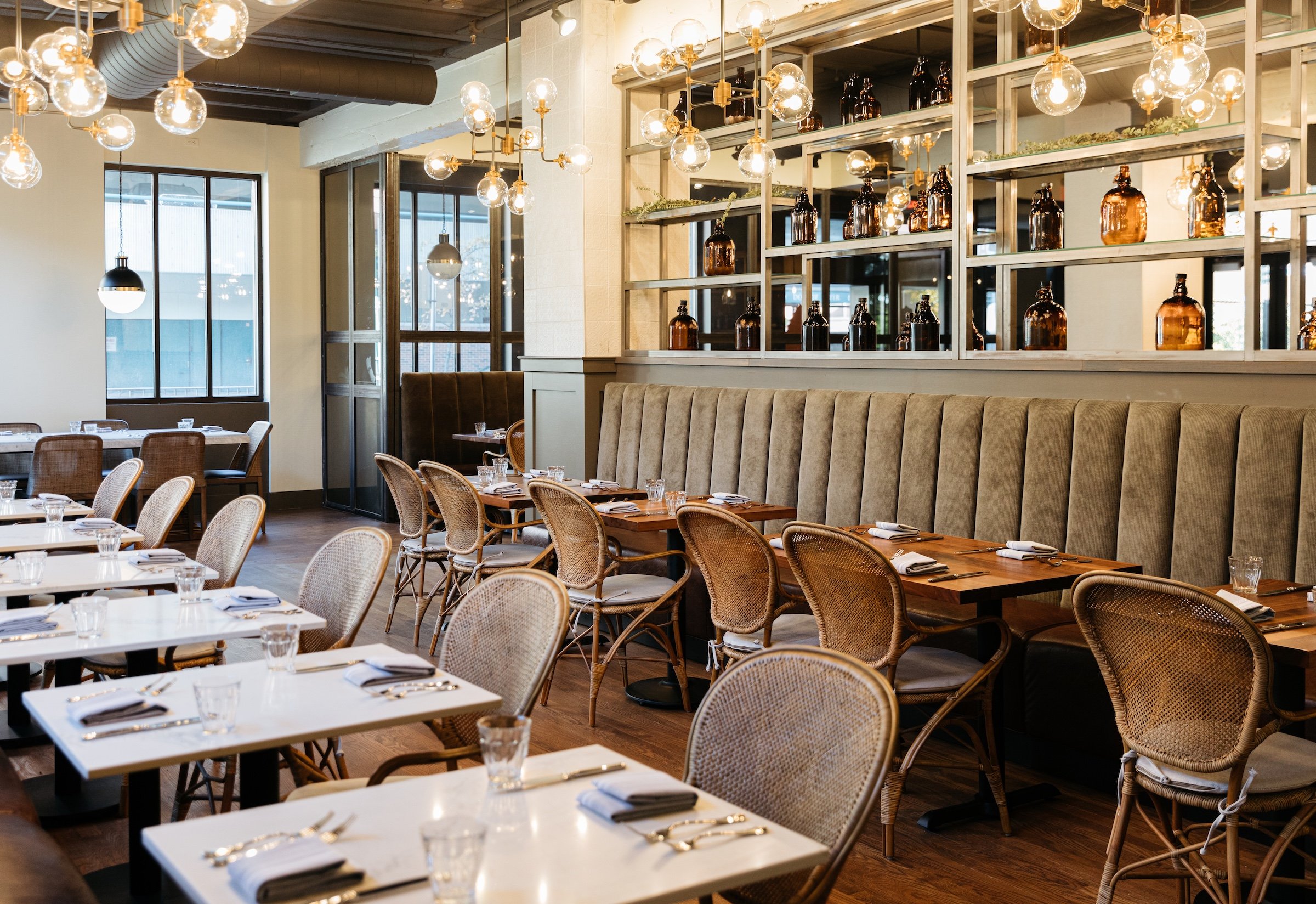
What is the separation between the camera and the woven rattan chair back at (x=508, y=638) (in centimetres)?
282

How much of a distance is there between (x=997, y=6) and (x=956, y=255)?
5.36 feet

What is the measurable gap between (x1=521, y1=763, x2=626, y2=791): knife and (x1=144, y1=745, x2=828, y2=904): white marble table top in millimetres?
19

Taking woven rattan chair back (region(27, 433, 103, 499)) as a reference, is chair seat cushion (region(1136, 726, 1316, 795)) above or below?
below

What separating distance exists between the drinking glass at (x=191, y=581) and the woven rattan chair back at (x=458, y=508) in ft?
7.64

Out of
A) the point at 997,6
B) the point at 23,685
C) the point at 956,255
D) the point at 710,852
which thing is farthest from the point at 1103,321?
the point at 710,852

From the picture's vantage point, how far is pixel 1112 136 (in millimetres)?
4809

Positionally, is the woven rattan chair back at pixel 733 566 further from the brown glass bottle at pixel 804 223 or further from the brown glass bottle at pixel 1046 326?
the brown glass bottle at pixel 804 223

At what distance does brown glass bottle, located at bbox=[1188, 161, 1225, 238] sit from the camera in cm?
451

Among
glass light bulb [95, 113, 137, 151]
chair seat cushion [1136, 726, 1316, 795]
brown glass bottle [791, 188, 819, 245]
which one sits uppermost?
glass light bulb [95, 113, 137, 151]

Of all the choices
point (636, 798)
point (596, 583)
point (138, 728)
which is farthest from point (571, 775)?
point (596, 583)

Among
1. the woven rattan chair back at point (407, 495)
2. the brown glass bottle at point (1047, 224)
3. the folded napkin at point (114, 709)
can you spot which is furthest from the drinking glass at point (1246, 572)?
the woven rattan chair back at point (407, 495)

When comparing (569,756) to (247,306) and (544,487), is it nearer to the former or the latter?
(544,487)

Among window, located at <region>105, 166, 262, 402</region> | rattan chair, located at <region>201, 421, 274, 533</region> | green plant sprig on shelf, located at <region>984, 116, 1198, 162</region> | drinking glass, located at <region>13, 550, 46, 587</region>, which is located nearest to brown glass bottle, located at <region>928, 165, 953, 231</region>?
green plant sprig on shelf, located at <region>984, 116, 1198, 162</region>

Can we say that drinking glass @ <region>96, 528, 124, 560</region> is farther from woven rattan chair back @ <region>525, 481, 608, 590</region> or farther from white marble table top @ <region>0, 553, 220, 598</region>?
woven rattan chair back @ <region>525, 481, 608, 590</region>
